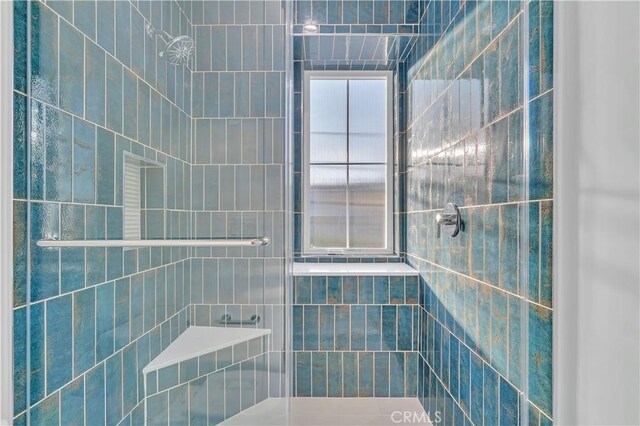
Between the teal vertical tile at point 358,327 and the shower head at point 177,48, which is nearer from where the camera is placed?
the shower head at point 177,48

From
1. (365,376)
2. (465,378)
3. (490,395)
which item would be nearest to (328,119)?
(365,376)

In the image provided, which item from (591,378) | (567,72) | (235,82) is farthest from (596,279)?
(235,82)

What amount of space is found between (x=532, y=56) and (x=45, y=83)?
1305 millimetres

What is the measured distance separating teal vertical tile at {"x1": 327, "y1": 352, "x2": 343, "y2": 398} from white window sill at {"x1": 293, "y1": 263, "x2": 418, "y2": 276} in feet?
1.50

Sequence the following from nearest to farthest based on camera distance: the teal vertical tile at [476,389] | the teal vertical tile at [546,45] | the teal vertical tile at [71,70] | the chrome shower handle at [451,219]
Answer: the teal vertical tile at [546,45], the teal vertical tile at [71,70], the teal vertical tile at [476,389], the chrome shower handle at [451,219]

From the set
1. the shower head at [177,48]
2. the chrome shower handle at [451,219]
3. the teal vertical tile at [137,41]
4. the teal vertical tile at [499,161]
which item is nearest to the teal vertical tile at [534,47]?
the teal vertical tile at [499,161]

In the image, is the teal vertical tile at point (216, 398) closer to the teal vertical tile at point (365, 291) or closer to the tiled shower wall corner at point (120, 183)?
the tiled shower wall corner at point (120, 183)

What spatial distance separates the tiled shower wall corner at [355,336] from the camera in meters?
1.95

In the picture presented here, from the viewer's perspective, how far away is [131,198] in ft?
3.57

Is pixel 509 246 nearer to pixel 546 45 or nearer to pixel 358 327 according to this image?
pixel 546 45

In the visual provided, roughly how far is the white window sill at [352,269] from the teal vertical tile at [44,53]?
1.34 metres

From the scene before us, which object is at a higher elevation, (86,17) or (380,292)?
(86,17)

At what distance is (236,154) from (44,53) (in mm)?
566

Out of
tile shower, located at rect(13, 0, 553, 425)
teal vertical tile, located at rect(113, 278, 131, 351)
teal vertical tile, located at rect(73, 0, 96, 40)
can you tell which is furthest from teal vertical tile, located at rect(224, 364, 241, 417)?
teal vertical tile, located at rect(73, 0, 96, 40)
